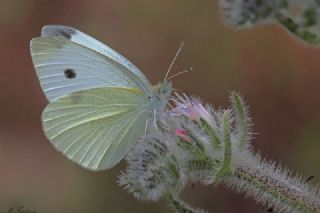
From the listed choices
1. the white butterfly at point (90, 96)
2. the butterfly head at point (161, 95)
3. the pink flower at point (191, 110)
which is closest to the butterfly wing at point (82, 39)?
the white butterfly at point (90, 96)

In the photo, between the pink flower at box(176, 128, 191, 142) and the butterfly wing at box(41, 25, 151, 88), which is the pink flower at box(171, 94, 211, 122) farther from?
the butterfly wing at box(41, 25, 151, 88)

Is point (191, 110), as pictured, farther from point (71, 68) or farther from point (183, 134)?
point (71, 68)

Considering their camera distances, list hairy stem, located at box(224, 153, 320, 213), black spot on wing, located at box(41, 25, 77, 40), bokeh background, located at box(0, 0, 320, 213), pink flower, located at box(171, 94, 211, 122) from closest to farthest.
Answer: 1. hairy stem, located at box(224, 153, 320, 213)
2. pink flower, located at box(171, 94, 211, 122)
3. black spot on wing, located at box(41, 25, 77, 40)
4. bokeh background, located at box(0, 0, 320, 213)

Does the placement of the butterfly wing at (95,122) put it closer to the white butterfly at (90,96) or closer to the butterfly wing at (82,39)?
the white butterfly at (90,96)

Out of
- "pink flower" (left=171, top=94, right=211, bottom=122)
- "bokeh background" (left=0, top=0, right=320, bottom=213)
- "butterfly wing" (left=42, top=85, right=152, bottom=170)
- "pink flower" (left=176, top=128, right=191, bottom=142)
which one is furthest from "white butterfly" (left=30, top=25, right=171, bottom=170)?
"bokeh background" (left=0, top=0, right=320, bottom=213)

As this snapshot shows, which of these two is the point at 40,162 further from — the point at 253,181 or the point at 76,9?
the point at 253,181

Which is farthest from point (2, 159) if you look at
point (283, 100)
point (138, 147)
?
point (138, 147)
